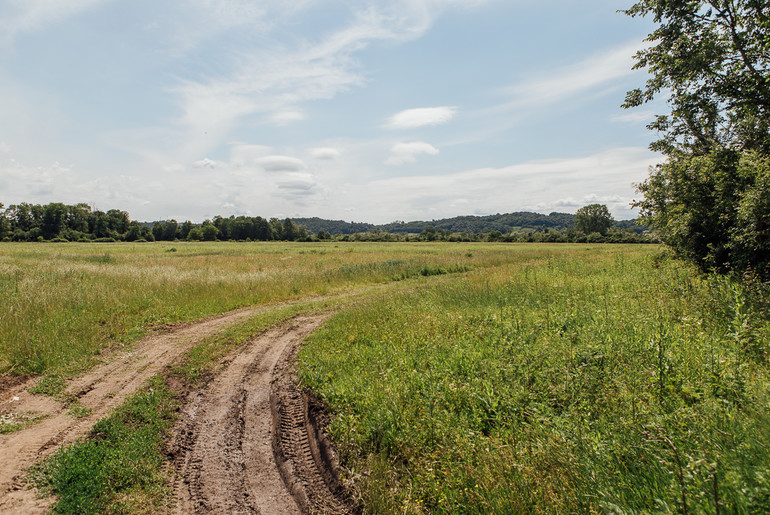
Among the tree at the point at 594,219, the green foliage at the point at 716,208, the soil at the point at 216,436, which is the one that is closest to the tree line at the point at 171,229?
the tree at the point at 594,219

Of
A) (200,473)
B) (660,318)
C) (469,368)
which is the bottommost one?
(200,473)

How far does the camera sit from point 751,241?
400 inches

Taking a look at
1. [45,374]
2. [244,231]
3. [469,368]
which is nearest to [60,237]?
[244,231]

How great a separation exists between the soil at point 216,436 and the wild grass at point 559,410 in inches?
24.0

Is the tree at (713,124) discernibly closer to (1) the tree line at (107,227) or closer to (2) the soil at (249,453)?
(2) the soil at (249,453)

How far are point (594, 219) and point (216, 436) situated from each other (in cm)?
14342

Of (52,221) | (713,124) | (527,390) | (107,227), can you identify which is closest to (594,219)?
(713,124)

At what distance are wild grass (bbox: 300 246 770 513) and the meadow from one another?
0.02 metres

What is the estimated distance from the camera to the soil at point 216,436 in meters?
3.78

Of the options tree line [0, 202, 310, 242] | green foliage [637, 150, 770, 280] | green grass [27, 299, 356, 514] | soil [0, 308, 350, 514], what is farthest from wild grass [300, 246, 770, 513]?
tree line [0, 202, 310, 242]

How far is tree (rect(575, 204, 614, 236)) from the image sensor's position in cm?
12188

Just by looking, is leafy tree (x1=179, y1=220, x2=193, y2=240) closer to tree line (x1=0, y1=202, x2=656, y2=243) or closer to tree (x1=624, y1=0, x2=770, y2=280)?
tree line (x1=0, y1=202, x2=656, y2=243)

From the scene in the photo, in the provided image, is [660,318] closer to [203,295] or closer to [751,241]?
[751,241]

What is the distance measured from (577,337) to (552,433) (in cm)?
339
